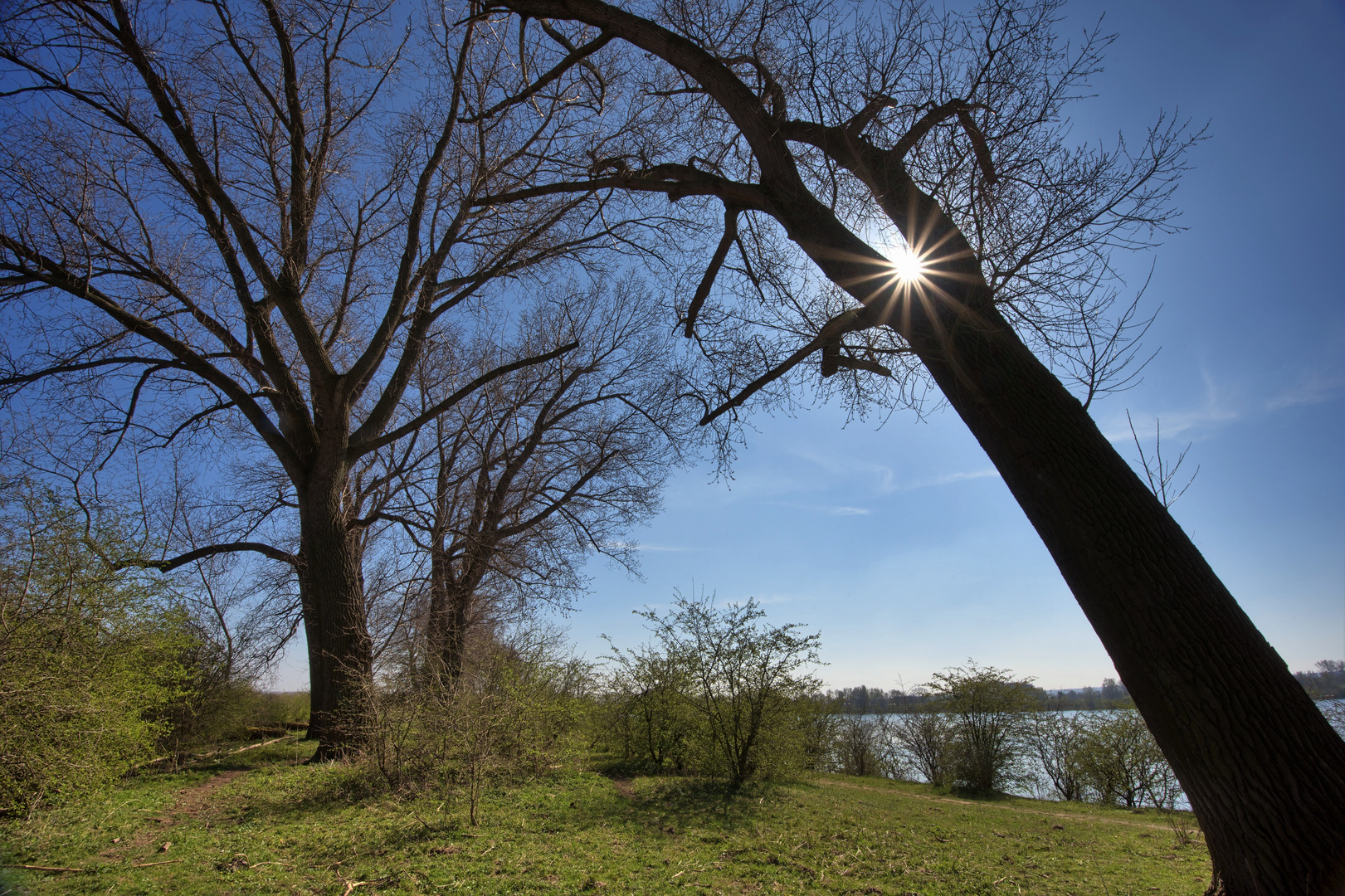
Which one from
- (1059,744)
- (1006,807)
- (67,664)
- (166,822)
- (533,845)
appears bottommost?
(1006,807)

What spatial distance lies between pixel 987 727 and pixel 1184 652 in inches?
671

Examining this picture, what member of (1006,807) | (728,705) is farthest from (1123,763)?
(728,705)

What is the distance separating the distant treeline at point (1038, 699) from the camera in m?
17.2

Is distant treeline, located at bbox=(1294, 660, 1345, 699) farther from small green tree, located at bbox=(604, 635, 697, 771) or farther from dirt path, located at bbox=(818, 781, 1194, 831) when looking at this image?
small green tree, located at bbox=(604, 635, 697, 771)

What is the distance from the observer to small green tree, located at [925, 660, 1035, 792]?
1620 centimetres

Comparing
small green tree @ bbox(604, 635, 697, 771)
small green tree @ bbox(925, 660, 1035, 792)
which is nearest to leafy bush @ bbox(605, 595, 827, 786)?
small green tree @ bbox(604, 635, 697, 771)

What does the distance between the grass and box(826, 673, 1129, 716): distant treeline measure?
724 centimetres

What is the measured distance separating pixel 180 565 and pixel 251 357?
341cm

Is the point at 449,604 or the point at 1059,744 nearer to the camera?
the point at 449,604

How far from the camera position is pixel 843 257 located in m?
3.87

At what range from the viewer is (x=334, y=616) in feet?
29.5

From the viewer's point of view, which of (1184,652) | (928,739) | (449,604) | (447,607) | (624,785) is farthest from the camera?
(928,739)

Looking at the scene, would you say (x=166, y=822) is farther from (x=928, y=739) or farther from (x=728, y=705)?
(x=928, y=739)

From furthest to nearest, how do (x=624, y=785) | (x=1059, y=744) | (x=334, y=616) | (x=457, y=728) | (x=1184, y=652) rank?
(x=1059, y=744)
(x=624, y=785)
(x=334, y=616)
(x=457, y=728)
(x=1184, y=652)
